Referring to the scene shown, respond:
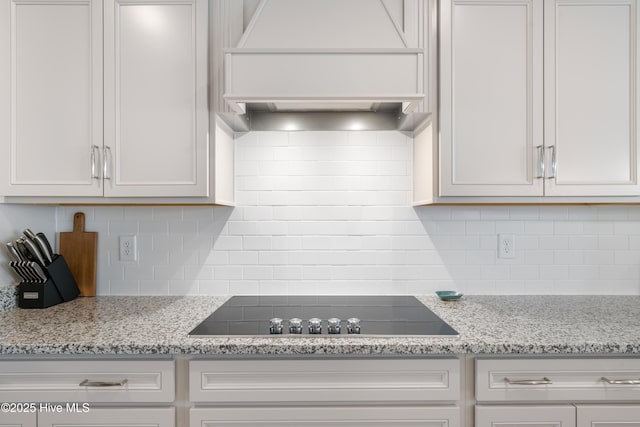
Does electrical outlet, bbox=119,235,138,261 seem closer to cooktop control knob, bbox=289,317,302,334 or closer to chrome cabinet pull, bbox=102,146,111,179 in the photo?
chrome cabinet pull, bbox=102,146,111,179

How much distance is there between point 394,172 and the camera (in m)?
2.00

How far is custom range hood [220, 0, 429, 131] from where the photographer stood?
4.91 feet

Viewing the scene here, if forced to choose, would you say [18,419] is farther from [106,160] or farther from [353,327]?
[353,327]

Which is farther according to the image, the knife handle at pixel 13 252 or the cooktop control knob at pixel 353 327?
the knife handle at pixel 13 252

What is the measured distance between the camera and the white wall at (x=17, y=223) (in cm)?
177

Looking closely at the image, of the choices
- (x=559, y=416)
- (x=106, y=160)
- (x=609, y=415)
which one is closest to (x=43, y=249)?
(x=106, y=160)

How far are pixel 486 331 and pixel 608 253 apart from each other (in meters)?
1.06

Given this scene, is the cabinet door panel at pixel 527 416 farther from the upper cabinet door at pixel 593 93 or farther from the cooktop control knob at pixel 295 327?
the upper cabinet door at pixel 593 93

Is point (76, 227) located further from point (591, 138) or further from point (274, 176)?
point (591, 138)

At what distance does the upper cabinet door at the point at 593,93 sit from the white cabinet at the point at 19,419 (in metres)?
1.96

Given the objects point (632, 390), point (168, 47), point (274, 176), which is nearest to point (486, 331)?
point (632, 390)

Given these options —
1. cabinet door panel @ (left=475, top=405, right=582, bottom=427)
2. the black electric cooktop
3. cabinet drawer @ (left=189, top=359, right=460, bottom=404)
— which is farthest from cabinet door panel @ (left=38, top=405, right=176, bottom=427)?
cabinet door panel @ (left=475, top=405, right=582, bottom=427)

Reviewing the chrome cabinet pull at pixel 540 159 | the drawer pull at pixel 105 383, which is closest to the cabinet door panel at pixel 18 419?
the drawer pull at pixel 105 383

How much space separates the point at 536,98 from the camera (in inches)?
63.6
